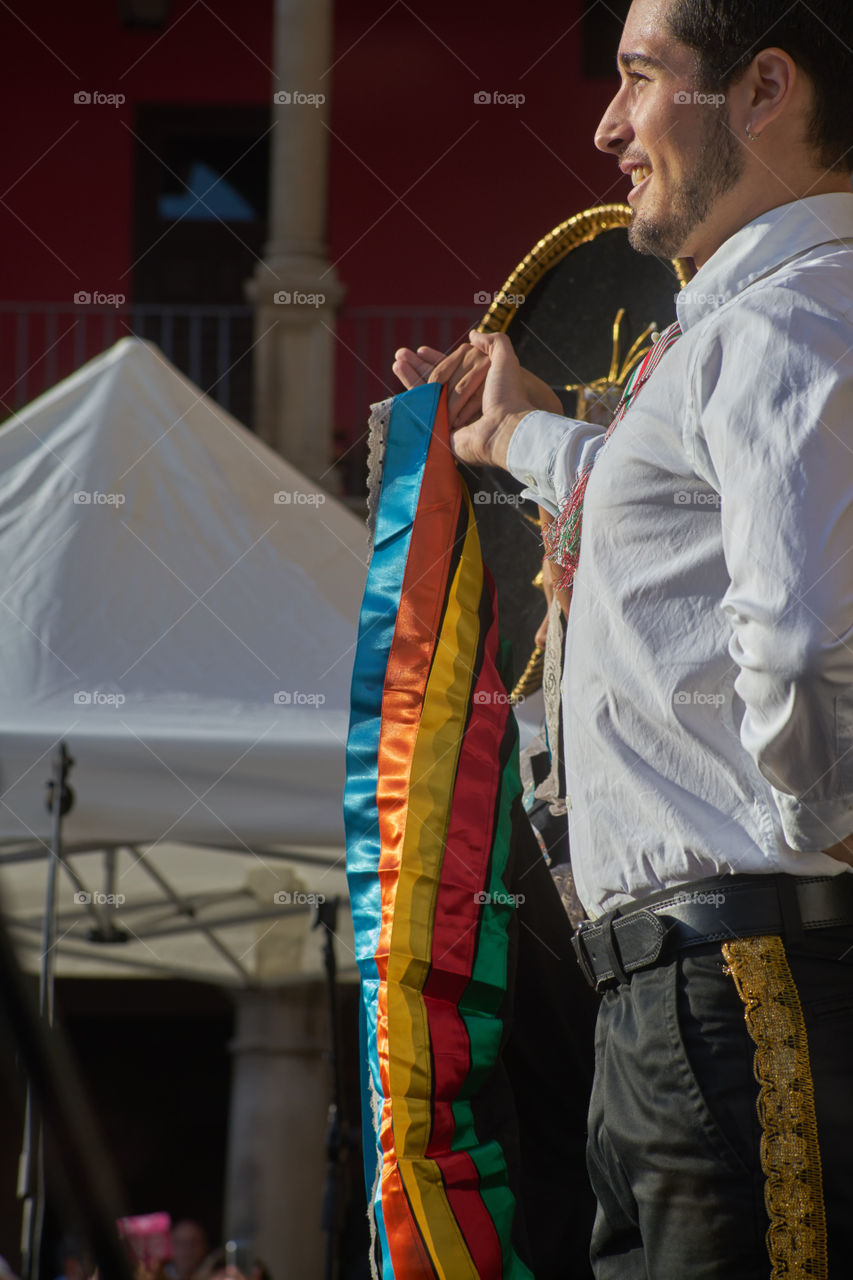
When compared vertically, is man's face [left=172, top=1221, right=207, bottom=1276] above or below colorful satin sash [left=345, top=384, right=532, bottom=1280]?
below

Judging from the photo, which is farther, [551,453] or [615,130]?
[551,453]

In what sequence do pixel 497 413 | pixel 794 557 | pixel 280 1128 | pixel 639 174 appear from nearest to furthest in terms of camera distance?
pixel 794 557
pixel 639 174
pixel 497 413
pixel 280 1128

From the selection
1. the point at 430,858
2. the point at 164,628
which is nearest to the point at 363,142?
the point at 164,628

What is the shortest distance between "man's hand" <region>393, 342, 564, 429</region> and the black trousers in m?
0.76

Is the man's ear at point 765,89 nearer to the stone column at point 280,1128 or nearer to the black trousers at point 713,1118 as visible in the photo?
the black trousers at point 713,1118

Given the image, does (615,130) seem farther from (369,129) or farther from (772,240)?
(369,129)

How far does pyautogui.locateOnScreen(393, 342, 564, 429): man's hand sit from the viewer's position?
1.65 metres

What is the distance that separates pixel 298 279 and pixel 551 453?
256 inches

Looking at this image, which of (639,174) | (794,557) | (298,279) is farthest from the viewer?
(298,279)

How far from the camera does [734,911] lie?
1.09 m

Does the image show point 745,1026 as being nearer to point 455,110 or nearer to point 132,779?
point 132,779

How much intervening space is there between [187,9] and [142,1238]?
24.4 ft

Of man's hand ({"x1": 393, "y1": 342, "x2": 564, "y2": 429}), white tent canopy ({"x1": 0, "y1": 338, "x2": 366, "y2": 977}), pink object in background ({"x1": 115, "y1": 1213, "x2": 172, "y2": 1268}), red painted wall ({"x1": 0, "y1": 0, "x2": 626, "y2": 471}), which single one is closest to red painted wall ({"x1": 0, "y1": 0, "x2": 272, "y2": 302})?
red painted wall ({"x1": 0, "y1": 0, "x2": 626, "y2": 471})

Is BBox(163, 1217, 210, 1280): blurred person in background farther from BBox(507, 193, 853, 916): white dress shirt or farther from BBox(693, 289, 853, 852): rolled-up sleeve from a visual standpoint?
BBox(693, 289, 853, 852): rolled-up sleeve
